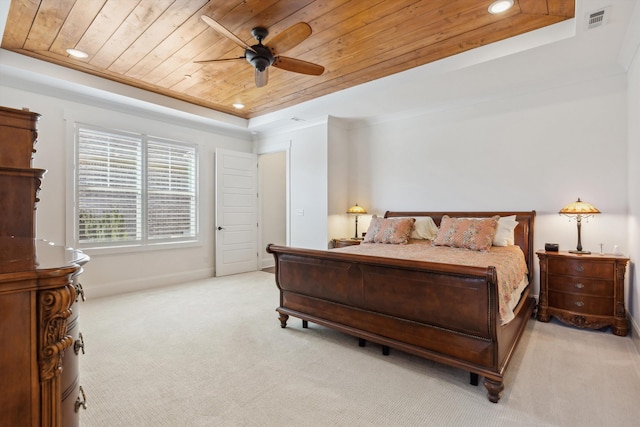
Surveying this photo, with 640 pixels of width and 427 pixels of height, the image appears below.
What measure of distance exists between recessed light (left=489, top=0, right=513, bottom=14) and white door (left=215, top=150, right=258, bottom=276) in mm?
4453

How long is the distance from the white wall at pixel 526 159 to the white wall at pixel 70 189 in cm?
307

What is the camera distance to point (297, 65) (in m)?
2.96

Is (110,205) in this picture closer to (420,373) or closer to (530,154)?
(420,373)

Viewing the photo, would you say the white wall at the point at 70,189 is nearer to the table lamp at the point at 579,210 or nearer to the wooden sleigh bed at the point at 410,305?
the wooden sleigh bed at the point at 410,305

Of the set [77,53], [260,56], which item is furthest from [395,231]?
[77,53]

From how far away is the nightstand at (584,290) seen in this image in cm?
301

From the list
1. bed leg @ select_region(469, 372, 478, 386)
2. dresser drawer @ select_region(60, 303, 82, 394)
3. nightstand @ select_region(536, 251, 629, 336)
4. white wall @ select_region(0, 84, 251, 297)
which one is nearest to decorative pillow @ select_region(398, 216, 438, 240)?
nightstand @ select_region(536, 251, 629, 336)

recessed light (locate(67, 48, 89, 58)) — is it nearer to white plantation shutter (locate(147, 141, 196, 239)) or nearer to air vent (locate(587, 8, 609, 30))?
white plantation shutter (locate(147, 141, 196, 239))

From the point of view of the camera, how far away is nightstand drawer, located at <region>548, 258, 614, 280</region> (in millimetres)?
3059

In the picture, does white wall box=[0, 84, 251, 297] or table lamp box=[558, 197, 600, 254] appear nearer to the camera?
table lamp box=[558, 197, 600, 254]

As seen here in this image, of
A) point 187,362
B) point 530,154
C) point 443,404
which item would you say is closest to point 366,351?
point 443,404

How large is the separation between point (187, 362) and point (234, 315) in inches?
42.9

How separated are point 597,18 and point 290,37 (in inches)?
94.8

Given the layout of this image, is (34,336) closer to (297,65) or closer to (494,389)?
(494,389)
